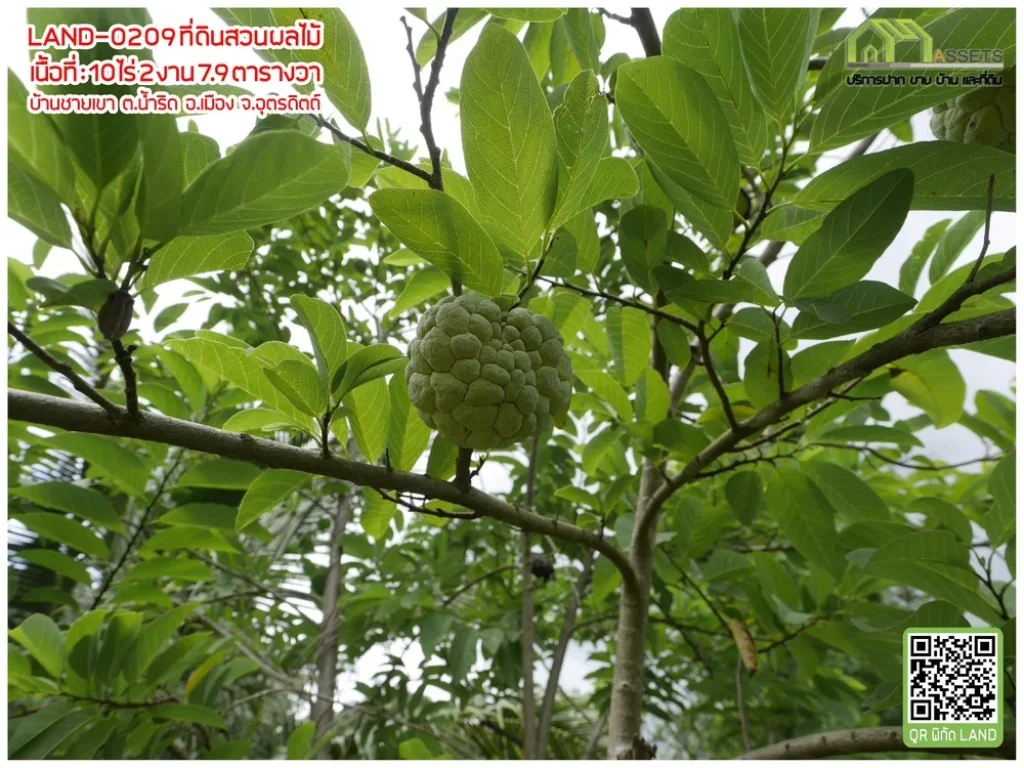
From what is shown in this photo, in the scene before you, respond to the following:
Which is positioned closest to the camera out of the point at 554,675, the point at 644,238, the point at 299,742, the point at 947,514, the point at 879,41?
the point at 879,41

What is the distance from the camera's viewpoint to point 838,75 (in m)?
0.80

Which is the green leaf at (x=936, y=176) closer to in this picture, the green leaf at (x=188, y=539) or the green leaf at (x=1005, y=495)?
the green leaf at (x=1005, y=495)

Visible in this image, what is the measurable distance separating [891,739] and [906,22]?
952 mm

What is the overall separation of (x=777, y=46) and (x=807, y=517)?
819 mm

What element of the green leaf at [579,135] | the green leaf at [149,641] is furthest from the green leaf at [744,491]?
the green leaf at [149,641]

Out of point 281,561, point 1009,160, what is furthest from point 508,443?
point 281,561

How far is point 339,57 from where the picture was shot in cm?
75

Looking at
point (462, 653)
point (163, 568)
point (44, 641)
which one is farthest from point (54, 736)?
point (462, 653)

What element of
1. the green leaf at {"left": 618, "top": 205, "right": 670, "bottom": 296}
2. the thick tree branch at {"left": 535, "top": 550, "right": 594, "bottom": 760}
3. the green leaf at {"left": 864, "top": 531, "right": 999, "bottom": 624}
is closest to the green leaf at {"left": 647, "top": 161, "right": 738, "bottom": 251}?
the green leaf at {"left": 618, "top": 205, "right": 670, "bottom": 296}

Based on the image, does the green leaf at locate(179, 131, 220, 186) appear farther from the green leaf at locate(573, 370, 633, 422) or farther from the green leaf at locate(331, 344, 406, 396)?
the green leaf at locate(573, 370, 633, 422)

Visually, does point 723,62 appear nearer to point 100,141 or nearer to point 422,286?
point 422,286

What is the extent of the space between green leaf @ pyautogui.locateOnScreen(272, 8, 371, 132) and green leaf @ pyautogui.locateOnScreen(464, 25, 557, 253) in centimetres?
15

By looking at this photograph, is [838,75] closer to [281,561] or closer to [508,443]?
[508,443]

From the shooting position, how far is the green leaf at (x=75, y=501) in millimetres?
1308
